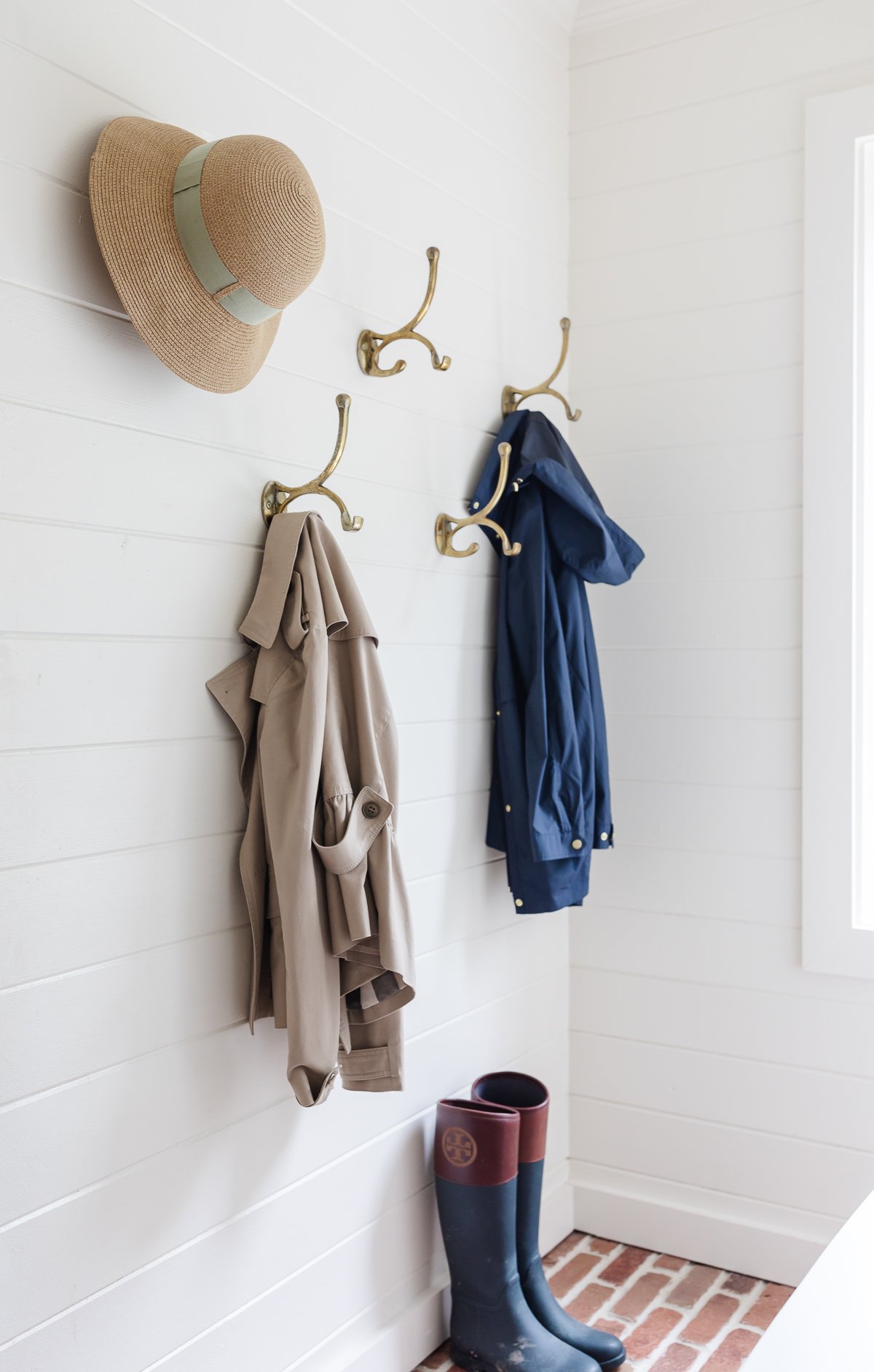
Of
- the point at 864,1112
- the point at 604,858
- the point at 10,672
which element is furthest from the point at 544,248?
the point at 864,1112

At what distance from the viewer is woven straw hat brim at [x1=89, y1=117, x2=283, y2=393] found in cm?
120

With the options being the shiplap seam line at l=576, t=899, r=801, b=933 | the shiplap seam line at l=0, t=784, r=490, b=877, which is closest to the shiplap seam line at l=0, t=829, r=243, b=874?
the shiplap seam line at l=0, t=784, r=490, b=877

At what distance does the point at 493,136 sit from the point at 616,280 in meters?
0.41

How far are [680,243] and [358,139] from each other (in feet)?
2.74

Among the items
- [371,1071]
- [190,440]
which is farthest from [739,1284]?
[190,440]

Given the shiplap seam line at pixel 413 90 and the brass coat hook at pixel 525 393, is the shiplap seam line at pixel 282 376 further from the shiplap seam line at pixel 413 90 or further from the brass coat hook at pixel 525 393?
the shiplap seam line at pixel 413 90

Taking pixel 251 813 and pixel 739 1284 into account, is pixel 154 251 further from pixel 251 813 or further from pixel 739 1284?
pixel 739 1284

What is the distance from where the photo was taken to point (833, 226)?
82.6 inches

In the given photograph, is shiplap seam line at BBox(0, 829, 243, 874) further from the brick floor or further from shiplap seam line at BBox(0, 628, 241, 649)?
the brick floor

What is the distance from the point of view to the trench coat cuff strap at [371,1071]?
154cm

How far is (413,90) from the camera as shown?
185 centimetres

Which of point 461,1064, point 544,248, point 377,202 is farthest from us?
point 544,248

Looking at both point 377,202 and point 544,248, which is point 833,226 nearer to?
point 544,248

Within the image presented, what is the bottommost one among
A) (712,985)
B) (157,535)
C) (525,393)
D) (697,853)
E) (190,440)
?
(712,985)
